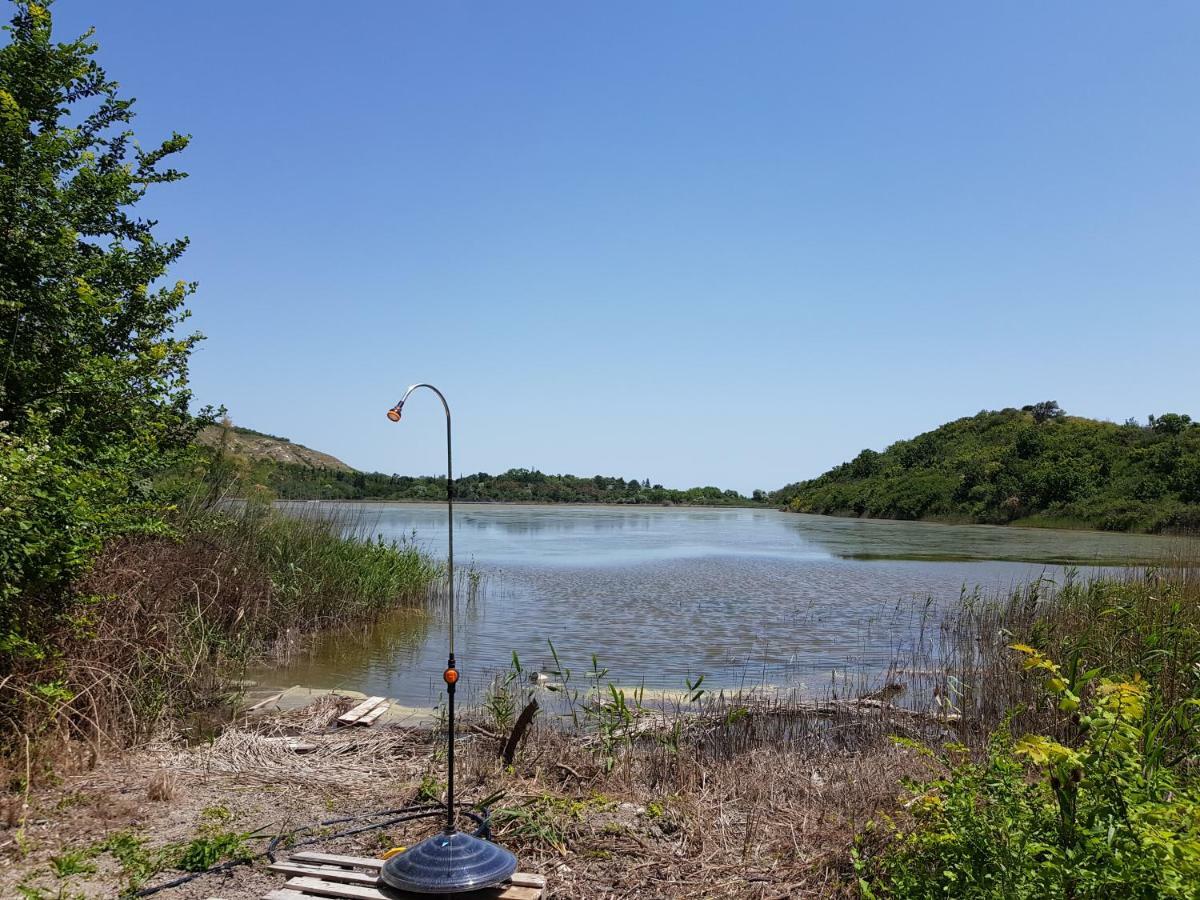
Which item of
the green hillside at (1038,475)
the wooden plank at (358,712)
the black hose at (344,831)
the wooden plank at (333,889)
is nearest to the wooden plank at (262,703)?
the wooden plank at (358,712)

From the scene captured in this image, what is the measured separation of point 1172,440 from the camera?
46.0m

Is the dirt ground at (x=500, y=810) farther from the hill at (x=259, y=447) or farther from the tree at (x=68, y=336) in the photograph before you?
the hill at (x=259, y=447)

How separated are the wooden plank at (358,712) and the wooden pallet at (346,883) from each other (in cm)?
321

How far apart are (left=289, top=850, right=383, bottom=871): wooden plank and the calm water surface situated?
5.03 m

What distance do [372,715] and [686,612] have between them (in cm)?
987

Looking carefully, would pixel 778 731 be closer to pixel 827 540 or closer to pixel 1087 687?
pixel 1087 687

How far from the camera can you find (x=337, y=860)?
4.11 metres

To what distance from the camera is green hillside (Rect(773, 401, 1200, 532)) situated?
41.8 m

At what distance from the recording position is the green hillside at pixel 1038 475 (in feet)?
137

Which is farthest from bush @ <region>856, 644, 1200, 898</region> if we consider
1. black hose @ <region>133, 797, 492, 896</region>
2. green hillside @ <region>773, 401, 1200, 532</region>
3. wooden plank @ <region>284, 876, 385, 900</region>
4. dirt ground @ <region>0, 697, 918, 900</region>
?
green hillside @ <region>773, 401, 1200, 532</region>

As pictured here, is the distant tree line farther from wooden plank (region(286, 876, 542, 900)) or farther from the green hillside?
wooden plank (region(286, 876, 542, 900))

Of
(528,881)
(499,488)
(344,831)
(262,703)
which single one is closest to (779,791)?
(528,881)

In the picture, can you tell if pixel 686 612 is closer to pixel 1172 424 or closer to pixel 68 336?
pixel 68 336

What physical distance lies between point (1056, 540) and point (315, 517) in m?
33.2
